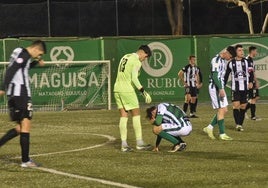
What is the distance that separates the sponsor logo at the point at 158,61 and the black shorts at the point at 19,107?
55.0 feet

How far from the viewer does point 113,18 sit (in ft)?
143

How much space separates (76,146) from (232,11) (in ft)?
105

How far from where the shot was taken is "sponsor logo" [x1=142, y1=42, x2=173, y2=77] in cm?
2783

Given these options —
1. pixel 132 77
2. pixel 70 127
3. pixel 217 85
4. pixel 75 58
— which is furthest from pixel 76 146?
pixel 75 58

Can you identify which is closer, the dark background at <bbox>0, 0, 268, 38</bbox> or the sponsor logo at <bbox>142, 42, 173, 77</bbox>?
the sponsor logo at <bbox>142, 42, 173, 77</bbox>

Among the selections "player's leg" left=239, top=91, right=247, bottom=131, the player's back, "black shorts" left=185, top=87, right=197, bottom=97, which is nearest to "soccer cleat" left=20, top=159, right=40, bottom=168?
the player's back

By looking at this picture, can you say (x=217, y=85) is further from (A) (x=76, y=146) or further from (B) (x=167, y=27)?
(B) (x=167, y=27)

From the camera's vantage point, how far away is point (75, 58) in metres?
27.3

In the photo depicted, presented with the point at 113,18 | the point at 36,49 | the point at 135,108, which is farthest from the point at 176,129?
the point at 113,18

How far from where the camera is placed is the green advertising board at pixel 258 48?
28531 millimetres

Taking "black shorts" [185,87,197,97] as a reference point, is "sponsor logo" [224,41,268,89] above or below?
above

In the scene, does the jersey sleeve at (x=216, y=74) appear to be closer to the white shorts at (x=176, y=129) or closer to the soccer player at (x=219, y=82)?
the soccer player at (x=219, y=82)

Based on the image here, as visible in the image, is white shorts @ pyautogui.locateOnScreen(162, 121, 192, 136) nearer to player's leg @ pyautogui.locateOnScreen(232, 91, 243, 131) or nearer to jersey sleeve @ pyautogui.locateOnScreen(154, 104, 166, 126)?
jersey sleeve @ pyautogui.locateOnScreen(154, 104, 166, 126)

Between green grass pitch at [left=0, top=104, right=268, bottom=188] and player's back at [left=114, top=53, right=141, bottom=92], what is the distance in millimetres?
1228
